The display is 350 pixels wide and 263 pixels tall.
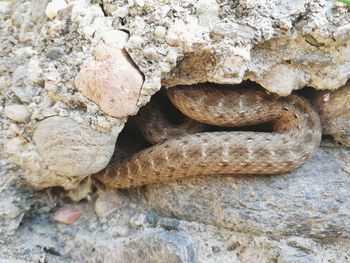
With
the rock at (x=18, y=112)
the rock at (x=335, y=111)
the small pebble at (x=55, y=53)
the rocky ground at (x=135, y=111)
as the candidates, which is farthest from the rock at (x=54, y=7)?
the rock at (x=335, y=111)

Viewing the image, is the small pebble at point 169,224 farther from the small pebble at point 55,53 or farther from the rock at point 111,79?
the small pebble at point 55,53

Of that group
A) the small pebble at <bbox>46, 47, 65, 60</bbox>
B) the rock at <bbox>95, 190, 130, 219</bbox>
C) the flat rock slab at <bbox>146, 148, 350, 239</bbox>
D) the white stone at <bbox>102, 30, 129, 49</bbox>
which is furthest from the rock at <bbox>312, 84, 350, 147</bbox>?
the small pebble at <bbox>46, 47, 65, 60</bbox>

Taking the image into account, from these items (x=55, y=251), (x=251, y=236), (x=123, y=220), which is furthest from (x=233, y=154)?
(x=55, y=251)

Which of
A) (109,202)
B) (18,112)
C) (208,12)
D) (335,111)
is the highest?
(208,12)

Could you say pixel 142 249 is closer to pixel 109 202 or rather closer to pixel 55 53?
pixel 109 202

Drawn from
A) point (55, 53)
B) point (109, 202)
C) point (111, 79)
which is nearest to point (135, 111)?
point (111, 79)

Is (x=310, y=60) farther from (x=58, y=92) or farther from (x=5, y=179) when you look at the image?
(x=5, y=179)
